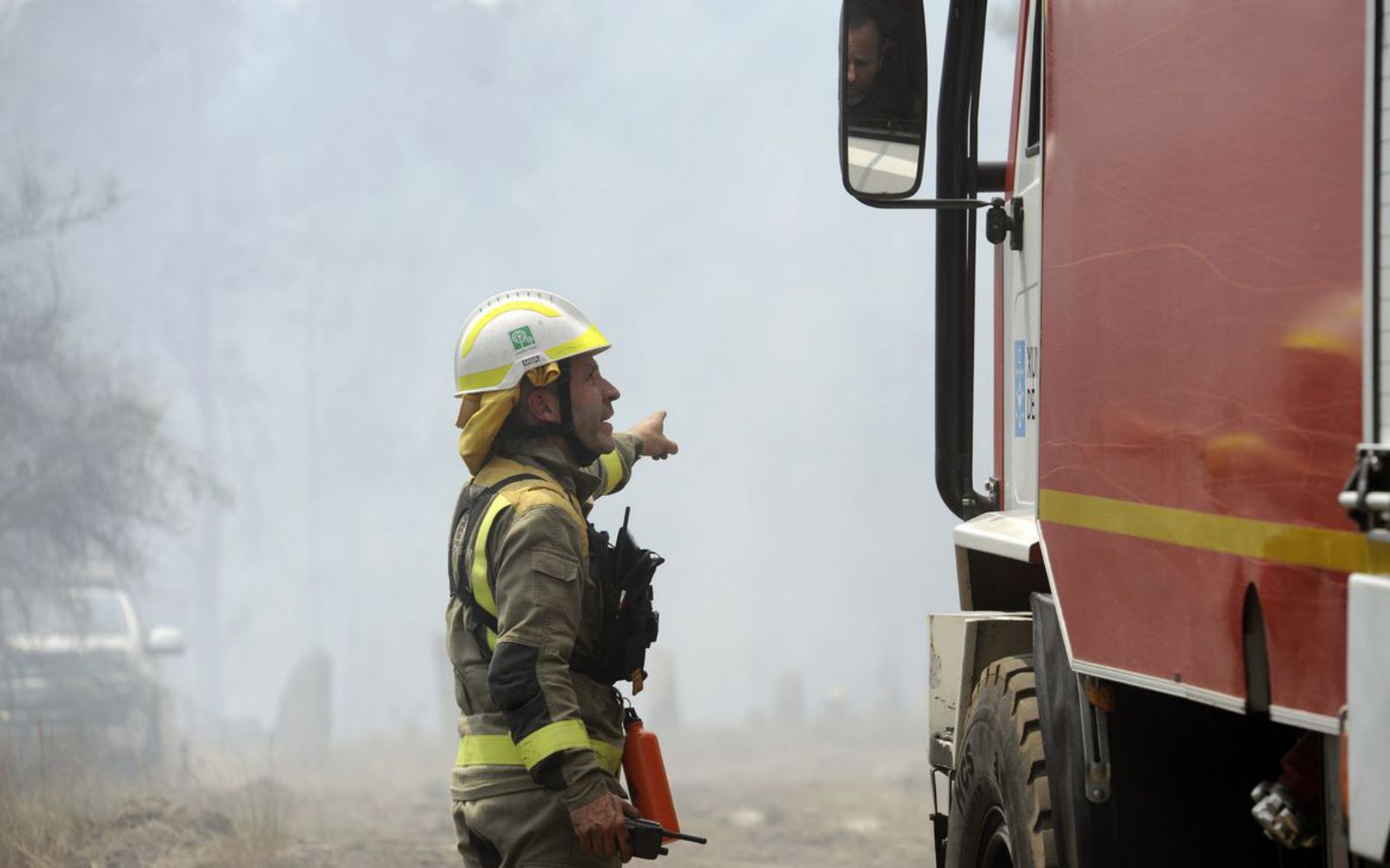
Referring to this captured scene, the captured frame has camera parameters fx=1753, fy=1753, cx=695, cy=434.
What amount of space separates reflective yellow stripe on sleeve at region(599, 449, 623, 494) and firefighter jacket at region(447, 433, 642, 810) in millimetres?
321

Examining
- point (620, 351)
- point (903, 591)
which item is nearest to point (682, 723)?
point (903, 591)

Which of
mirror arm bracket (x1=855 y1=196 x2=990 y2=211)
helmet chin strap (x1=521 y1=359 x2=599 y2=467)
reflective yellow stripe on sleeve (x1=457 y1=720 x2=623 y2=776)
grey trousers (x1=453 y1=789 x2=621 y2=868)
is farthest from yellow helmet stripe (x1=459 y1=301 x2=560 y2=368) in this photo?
grey trousers (x1=453 y1=789 x2=621 y2=868)

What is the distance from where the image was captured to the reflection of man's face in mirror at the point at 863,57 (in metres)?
3.96

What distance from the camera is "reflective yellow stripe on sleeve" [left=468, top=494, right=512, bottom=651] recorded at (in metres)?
4.12

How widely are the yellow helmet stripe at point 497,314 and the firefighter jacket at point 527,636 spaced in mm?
285

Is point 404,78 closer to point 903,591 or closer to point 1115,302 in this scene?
point 903,591

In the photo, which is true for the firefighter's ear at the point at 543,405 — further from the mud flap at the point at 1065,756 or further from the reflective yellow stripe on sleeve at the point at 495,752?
the mud flap at the point at 1065,756

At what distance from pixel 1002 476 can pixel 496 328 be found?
4.17 feet

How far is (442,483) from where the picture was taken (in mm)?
38500

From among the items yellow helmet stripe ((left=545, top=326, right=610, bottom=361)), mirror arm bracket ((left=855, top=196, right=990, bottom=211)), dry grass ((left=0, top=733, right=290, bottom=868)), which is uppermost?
mirror arm bracket ((left=855, top=196, right=990, bottom=211))

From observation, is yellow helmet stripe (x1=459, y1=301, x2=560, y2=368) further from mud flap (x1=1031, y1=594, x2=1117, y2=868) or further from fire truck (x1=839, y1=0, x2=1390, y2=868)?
mud flap (x1=1031, y1=594, x2=1117, y2=868)

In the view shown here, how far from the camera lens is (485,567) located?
412 cm

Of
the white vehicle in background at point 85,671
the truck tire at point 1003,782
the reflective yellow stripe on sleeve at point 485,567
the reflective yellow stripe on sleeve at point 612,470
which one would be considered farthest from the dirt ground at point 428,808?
the truck tire at point 1003,782

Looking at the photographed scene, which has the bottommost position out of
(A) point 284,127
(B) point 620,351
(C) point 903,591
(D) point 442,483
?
(C) point 903,591
